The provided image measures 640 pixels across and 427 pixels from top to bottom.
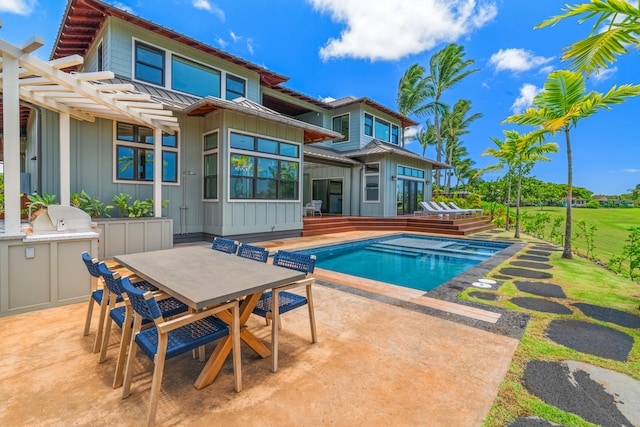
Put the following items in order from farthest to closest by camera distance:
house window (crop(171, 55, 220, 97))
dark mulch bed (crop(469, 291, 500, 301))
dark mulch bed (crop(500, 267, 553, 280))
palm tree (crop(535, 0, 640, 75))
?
house window (crop(171, 55, 220, 97))
dark mulch bed (crop(500, 267, 553, 280))
dark mulch bed (crop(469, 291, 500, 301))
palm tree (crop(535, 0, 640, 75))

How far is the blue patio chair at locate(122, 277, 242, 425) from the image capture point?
5.79ft

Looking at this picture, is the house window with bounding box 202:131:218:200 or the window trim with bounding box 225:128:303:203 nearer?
the window trim with bounding box 225:128:303:203

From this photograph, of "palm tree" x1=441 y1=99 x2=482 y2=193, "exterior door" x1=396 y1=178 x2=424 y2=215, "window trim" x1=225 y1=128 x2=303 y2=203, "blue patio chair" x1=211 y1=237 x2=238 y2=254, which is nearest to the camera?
"blue patio chair" x1=211 y1=237 x2=238 y2=254

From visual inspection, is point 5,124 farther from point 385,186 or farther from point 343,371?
point 385,186

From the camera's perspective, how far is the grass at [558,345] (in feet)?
6.24

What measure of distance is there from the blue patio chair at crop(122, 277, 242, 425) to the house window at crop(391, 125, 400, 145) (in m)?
16.9

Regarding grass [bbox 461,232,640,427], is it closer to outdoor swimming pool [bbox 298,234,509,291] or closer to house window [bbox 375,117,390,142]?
outdoor swimming pool [bbox 298,234,509,291]

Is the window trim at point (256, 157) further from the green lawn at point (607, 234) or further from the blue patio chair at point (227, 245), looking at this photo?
the green lawn at point (607, 234)

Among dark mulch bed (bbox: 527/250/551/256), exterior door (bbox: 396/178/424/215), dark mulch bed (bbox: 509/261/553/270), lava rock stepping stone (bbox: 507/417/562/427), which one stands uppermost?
exterior door (bbox: 396/178/424/215)

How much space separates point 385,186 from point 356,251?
6.26 m

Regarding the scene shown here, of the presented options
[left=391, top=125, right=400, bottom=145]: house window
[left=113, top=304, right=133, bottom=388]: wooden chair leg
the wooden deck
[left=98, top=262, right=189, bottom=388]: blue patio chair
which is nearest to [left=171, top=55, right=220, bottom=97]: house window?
the wooden deck

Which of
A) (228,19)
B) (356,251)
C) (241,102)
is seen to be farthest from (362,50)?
(356,251)

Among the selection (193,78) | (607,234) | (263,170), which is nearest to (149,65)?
(193,78)

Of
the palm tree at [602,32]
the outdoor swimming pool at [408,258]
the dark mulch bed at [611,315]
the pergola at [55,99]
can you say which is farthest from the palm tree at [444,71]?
the dark mulch bed at [611,315]
